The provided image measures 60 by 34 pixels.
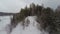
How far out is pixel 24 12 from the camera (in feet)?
5.50

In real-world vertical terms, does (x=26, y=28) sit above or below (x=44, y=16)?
below

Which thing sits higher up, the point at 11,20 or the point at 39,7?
the point at 39,7

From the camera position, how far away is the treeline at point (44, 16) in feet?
5.35

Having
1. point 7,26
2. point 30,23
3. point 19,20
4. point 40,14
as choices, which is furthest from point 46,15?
point 7,26

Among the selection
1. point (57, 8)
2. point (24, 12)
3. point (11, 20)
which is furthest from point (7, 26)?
point (57, 8)

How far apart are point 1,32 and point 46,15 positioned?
1.91ft

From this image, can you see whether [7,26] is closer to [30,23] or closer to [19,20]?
[19,20]

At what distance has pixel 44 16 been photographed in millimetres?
1641

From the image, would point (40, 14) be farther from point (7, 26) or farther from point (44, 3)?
point (7, 26)

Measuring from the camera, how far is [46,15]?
1.64 metres

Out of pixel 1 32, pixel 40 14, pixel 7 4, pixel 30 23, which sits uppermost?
pixel 7 4

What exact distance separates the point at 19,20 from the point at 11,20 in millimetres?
99

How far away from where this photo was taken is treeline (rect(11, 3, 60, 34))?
5.35 ft

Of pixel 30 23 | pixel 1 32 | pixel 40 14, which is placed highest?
pixel 40 14
